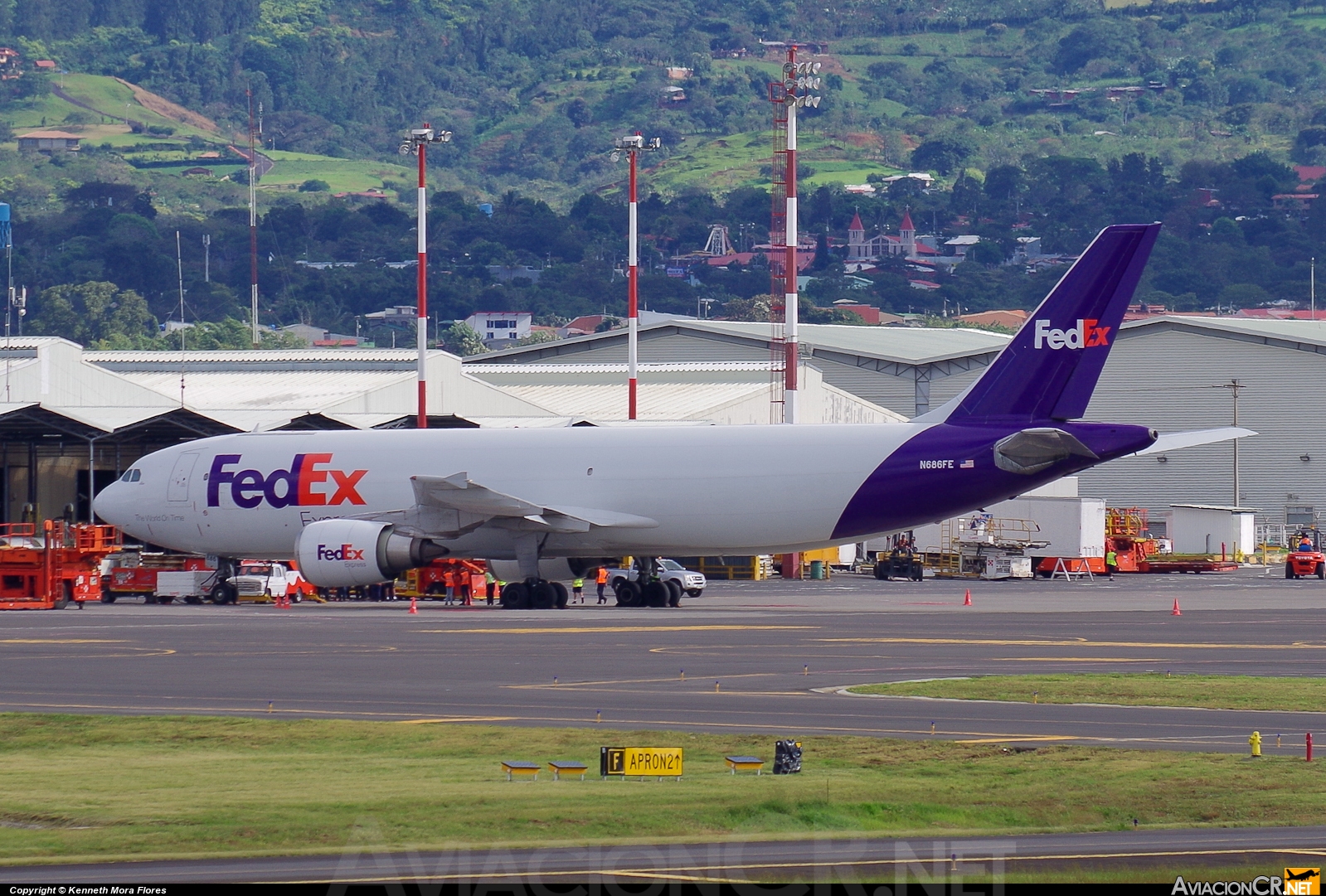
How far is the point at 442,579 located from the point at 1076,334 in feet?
60.3

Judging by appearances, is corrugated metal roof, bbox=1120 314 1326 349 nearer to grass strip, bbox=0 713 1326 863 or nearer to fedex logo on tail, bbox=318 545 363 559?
fedex logo on tail, bbox=318 545 363 559

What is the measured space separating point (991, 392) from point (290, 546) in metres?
17.5

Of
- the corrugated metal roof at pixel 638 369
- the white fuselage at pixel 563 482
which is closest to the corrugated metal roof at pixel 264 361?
the corrugated metal roof at pixel 638 369

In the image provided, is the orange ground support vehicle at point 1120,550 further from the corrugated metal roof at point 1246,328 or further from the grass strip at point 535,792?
the grass strip at point 535,792

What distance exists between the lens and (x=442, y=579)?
170ft

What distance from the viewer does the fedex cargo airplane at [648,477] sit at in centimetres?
4259

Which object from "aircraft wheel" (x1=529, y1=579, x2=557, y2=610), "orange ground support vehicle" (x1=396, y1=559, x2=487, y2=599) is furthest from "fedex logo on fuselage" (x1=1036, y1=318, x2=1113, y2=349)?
"orange ground support vehicle" (x1=396, y1=559, x2=487, y2=599)

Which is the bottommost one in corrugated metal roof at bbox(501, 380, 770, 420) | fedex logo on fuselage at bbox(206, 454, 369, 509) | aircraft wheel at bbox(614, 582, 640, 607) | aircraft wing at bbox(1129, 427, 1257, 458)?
aircraft wheel at bbox(614, 582, 640, 607)

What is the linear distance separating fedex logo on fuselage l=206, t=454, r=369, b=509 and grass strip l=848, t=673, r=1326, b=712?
Answer: 23058mm

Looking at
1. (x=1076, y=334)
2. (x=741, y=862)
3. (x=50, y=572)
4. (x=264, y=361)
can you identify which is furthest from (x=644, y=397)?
(x=741, y=862)

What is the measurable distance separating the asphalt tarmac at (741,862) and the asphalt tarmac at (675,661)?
19.0 feet

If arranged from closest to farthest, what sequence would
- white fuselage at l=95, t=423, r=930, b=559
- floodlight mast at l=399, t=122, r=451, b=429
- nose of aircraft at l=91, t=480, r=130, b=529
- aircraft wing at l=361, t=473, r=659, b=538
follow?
white fuselage at l=95, t=423, r=930, b=559, aircraft wing at l=361, t=473, r=659, b=538, nose of aircraft at l=91, t=480, r=130, b=529, floodlight mast at l=399, t=122, r=451, b=429

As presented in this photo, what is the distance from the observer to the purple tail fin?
4244 cm

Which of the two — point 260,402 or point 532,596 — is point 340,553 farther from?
point 260,402
